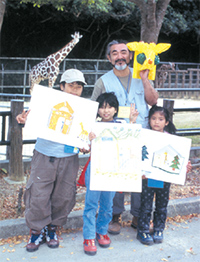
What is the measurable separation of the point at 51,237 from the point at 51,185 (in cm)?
49

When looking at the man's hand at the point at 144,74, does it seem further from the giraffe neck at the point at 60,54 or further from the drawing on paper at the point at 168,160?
the giraffe neck at the point at 60,54

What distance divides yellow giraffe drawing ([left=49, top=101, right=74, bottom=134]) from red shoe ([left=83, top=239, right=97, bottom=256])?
3.24 ft

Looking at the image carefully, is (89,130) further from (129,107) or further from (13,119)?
(13,119)

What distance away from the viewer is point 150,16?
5.42 m

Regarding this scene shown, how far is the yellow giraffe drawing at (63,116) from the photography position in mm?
2881

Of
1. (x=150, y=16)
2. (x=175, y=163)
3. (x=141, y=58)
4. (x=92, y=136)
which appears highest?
(x=150, y=16)

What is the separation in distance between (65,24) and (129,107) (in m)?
16.4

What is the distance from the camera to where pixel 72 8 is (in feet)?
51.1

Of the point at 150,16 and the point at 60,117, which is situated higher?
the point at 150,16

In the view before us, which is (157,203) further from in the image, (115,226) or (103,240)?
(103,240)

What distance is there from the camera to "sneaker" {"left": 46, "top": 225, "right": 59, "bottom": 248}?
10.1 ft

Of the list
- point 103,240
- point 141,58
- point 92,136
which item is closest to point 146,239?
point 103,240

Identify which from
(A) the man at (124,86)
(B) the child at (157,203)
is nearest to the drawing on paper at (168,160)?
(B) the child at (157,203)

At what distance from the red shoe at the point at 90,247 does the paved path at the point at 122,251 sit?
0.03 m
